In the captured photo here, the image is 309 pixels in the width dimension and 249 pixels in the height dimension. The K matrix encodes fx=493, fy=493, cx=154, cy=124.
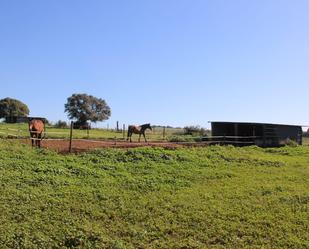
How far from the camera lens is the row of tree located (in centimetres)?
7412

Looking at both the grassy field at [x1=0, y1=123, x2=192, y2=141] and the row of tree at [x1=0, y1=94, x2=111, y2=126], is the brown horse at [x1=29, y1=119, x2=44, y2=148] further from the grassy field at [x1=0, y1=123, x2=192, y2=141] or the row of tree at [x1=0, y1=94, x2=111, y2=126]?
the row of tree at [x1=0, y1=94, x2=111, y2=126]

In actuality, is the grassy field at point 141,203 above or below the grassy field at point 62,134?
below

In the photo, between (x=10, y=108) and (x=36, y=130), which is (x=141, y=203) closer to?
(x=36, y=130)

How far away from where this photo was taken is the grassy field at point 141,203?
9047 mm

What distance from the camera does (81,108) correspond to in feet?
245

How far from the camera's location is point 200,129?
43.7 meters

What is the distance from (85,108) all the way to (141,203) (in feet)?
213

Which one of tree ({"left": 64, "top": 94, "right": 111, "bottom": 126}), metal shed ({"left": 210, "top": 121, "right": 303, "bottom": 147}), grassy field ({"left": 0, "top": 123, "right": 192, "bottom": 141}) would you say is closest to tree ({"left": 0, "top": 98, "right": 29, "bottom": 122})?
tree ({"left": 64, "top": 94, "right": 111, "bottom": 126})

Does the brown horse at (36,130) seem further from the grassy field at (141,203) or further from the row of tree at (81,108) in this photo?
the row of tree at (81,108)

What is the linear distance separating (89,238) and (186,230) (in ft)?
6.29

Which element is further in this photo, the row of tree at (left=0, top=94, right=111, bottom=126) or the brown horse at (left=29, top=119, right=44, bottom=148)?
the row of tree at (left=0, top=94, right=111, bottom=126)

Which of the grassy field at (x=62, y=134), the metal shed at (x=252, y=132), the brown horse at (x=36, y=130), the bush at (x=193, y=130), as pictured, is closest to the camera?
the brown horse at (x=36, y=130)

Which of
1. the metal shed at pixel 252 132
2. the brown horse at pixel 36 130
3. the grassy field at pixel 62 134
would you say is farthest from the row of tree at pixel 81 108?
the brown horse at pixel 36 130

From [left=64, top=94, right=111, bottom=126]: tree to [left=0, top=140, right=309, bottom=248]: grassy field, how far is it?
58.1 meters
